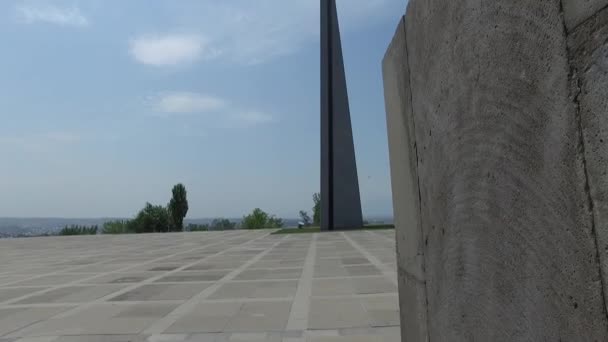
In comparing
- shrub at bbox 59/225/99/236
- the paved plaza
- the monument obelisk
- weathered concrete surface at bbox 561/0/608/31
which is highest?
the monument obelisk

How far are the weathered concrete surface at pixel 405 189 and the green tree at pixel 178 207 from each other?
41894 millimetres

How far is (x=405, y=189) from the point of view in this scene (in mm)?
2688

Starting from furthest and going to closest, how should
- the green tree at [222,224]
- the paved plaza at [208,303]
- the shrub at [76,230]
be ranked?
the green tree at [222,224] → the shrub at [76,230] → the paved plaza at [208,303]

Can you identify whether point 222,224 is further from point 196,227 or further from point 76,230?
point 76,230

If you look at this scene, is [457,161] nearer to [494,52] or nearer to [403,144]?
[494,52]

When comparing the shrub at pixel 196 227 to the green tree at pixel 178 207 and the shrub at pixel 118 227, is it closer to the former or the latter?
the green tree at pixel 178 207

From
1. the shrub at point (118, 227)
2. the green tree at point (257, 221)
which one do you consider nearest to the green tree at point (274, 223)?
the green tree at point (257, 221)

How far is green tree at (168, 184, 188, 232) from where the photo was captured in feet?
139

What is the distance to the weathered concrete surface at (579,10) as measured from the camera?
38.8 inches

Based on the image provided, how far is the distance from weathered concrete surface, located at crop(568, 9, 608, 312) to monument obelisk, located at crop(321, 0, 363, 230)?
83.8 ft

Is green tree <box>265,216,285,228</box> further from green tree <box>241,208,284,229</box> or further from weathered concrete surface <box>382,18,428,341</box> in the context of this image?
weathered concrete surface <box>382,18,428,341</box>

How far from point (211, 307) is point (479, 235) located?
507 centimetres

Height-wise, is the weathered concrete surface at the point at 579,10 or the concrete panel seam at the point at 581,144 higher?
the weathered concrete surface at the point at 579,10

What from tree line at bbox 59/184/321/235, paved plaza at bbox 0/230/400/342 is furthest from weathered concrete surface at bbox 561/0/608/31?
tree line at bbox 59/184/321/235
